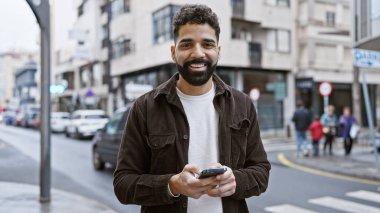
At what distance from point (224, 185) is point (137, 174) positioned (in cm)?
46

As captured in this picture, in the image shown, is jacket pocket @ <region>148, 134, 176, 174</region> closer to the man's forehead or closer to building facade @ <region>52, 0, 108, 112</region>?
the man's forehead

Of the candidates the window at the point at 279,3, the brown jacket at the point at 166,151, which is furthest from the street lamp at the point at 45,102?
the window at the point at 279,3

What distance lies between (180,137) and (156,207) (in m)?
0.37

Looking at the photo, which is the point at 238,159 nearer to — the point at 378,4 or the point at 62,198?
the point at 62,198

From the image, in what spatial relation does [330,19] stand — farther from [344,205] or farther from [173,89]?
[173,89]

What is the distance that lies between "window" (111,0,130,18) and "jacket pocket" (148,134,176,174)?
2692 cm

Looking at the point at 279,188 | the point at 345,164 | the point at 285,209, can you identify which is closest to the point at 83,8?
the point at 345,164

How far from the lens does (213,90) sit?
212 cm

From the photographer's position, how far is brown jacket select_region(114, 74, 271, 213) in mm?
1890

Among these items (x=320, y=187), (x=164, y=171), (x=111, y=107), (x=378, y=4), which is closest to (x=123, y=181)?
(x=164, y=171)

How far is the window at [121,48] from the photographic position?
27.8 meters

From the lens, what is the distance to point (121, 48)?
28.6 m

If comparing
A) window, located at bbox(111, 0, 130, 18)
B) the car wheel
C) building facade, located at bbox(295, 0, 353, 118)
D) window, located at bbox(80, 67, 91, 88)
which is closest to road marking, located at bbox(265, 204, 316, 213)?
the car wheel

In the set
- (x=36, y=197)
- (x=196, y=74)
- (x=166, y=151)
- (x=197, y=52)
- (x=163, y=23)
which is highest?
(x=163, y=23)
